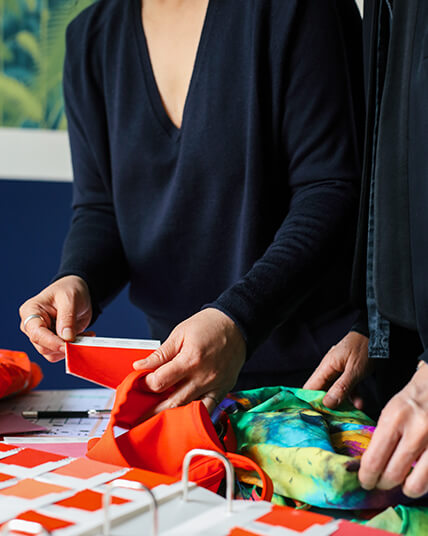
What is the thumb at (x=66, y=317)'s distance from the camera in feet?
2.94

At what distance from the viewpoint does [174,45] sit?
3.86 ft

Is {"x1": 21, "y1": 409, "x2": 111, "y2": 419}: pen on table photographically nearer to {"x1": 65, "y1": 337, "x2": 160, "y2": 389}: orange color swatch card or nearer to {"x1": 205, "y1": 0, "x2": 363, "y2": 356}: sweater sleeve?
{"x1": 65, "y1": 337, "x2": 160, "y2": 389}: orange color swatch card

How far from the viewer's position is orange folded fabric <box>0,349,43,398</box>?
0.98 meters

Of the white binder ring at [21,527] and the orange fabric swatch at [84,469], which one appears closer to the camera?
the white binder ring at [21,527]

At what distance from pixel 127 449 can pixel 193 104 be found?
656 mm

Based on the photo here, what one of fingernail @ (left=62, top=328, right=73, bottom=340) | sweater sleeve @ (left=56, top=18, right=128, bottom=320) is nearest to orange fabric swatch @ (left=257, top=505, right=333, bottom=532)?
fingernail @ (left=62, top=328, right=73, bottom=340)

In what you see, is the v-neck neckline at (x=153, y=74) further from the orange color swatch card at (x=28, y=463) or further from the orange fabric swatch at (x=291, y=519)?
the orange fabric swatch at (x=291, y=519)

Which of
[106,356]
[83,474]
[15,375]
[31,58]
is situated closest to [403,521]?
[83,474]

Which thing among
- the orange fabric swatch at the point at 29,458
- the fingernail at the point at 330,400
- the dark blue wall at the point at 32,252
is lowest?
the dark blue wall at the point at 32,252

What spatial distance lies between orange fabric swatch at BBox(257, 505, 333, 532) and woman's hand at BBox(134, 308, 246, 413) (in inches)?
10.9

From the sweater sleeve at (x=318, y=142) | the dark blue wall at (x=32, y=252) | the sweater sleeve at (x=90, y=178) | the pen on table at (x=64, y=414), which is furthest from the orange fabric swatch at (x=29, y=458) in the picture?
the dark blue wall at (x=32, y=252)

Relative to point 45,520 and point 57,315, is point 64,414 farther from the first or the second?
point 45,520

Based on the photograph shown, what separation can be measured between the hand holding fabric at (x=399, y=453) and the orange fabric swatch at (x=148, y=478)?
6.9 inches

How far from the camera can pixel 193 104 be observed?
111 cm
